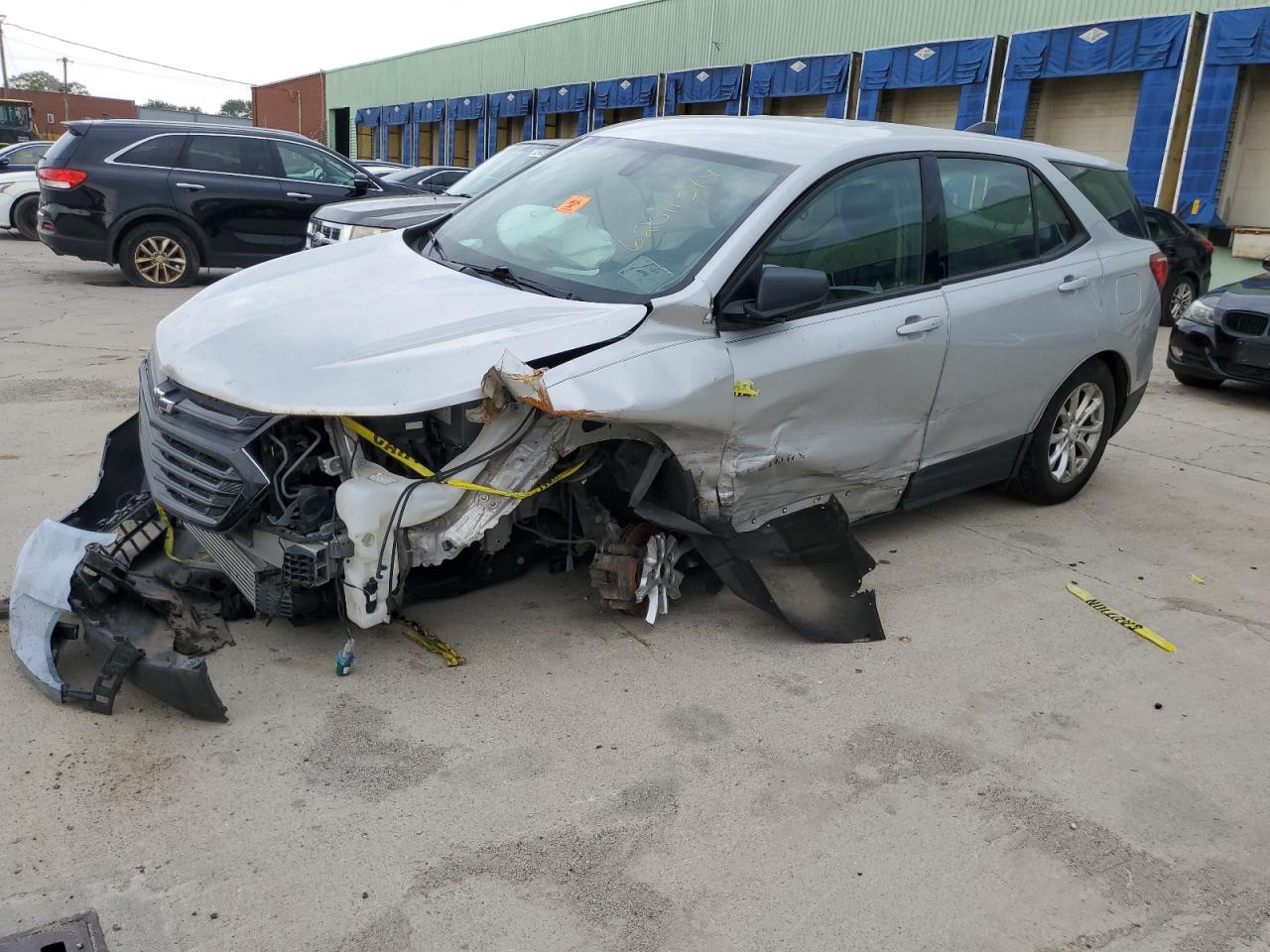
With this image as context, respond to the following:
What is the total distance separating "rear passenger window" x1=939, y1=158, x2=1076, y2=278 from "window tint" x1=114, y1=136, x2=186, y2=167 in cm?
964

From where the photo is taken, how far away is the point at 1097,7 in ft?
55.0

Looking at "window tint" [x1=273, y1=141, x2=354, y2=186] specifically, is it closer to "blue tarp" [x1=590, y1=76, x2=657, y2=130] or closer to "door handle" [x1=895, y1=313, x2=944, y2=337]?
"door handle" [x1=895, y1=313, x2=944, y2=337]

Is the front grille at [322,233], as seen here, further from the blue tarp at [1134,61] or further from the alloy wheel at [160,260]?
the blue tarp at [1134,61]

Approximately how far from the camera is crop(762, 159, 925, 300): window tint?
13.2ft

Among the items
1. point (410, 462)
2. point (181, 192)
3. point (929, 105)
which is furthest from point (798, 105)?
point (410, 462)

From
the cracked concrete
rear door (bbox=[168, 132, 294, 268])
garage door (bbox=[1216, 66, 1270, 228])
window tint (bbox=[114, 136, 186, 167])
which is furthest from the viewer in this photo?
garage door (bbox=[1216, 66, 1270, 228])

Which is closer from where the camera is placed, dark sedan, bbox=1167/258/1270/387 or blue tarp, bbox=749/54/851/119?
dark sedan, bbox=1167/258/1270/387

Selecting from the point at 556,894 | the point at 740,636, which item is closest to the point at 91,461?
the point at 740,636

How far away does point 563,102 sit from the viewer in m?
29.7

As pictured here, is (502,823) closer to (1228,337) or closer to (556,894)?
(556,894)

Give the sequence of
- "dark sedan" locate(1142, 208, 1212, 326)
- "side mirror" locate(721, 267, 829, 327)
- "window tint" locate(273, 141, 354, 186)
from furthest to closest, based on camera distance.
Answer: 1. "dark sedan" locate(1142, 208, 1212, 326)
2. "window tint" locate(273, 141, 354, 186)
3. "side mirror" locate(721, 267, 829, 327)

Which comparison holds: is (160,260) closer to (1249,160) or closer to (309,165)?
(309,165)

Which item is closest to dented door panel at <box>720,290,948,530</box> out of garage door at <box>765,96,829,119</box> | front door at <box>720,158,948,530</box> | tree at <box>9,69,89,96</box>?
front door at <box>720,158,948,530</box>

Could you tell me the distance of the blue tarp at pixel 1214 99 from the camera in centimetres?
1477
